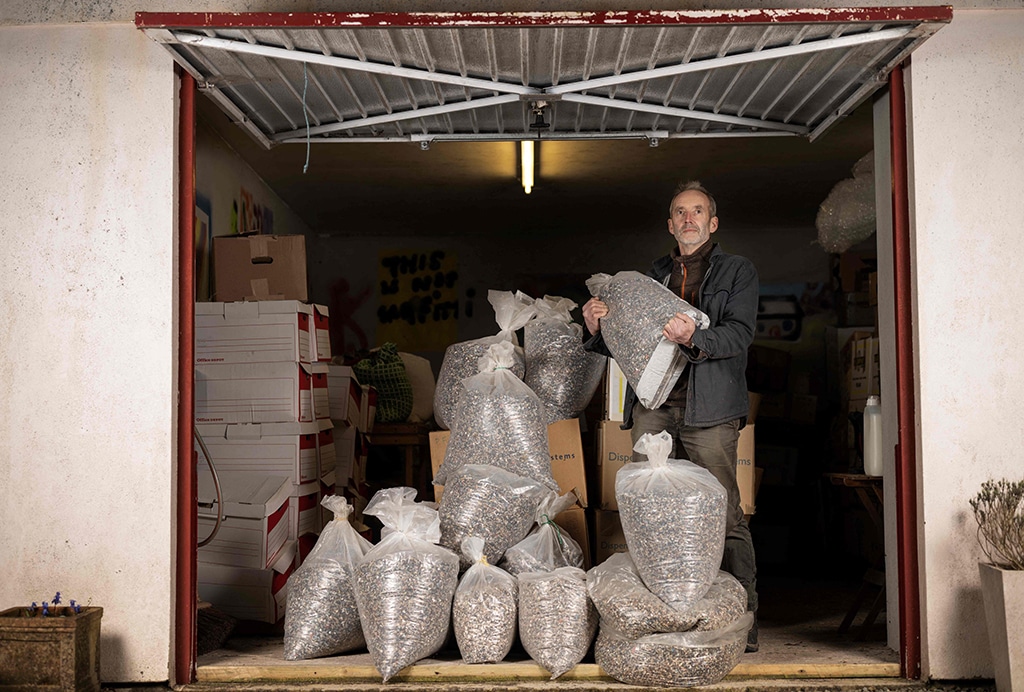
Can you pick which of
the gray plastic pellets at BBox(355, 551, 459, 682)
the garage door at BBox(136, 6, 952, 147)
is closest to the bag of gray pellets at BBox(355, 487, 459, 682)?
the gray plastic pellets at BBox(355, 551, 459, 682)

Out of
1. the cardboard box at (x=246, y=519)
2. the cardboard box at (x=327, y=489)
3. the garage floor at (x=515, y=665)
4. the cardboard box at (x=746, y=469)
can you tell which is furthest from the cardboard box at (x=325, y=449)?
the cardboard box at (x=746, y=469)

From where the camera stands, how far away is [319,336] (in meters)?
4.60

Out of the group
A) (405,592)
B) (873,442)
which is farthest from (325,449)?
(873,442)

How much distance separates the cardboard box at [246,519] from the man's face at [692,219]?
6.58ft

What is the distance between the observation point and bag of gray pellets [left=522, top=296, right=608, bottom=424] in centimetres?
402

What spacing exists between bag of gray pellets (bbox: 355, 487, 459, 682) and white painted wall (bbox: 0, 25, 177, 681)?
2.16 ft

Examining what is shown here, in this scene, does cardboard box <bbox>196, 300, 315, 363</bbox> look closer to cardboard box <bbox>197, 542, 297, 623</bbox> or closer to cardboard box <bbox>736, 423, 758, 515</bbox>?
cardboard box <bbox>197, 542, 297, 623</bbox>

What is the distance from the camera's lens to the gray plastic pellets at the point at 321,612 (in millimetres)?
3340

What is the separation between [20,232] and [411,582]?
5.73 feet

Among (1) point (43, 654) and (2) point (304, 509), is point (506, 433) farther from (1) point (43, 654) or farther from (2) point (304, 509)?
(1) point (43, 654)

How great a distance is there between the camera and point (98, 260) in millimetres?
3221

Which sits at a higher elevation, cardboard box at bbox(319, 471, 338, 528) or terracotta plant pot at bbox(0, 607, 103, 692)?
cardboard box at bbox(319, 471, 338, 528)

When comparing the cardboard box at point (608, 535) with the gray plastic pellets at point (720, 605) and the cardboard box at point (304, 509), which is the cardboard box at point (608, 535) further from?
the cardboard box at point (304, 509)

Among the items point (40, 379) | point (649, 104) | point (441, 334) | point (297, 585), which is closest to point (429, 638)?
point (297, 585)
